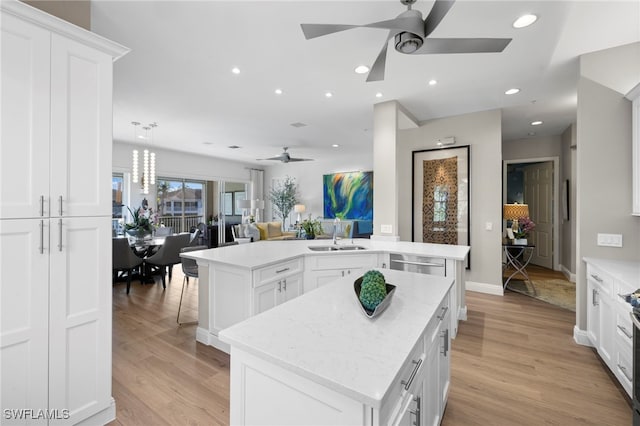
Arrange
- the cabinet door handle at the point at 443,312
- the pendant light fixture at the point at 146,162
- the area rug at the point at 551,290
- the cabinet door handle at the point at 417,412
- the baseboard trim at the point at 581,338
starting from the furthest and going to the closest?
the pendant light fixture at the point at 146,162
the area rug at the point at 551,290
the baseboard trim at the point at 581,338
the cabinet door handle at the point at 443,312
the cabinet door handle at the point at 417,412

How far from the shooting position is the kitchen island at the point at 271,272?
2.60 m

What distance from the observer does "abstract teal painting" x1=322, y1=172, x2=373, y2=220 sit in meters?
8.86

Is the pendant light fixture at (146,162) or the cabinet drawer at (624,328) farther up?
the pendant light fixture at (146,162)

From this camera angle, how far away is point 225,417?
1.89m

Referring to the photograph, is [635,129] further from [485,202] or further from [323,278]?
[323,278]

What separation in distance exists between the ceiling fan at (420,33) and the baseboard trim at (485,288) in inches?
146

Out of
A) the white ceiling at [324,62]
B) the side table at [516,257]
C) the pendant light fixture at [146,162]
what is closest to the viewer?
the white ceiling at [324,62]

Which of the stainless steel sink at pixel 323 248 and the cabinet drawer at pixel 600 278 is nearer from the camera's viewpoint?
the cabinet drawer at pixel 600 278

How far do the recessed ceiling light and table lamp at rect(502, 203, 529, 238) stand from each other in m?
3.30

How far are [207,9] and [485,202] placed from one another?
Result: 14.6 ft

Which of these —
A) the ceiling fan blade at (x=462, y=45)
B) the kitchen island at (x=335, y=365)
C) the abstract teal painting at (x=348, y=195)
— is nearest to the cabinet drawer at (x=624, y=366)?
the kitchen island at (x=335, y=365)

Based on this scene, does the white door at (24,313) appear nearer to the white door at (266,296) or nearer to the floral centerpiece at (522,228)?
the white door at (266,296)

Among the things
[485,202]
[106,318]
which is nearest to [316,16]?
[106,318]

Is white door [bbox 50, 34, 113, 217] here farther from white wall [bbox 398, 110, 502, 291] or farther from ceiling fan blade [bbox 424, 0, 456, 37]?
white wall [bbox 398, 110, 502, 291]
